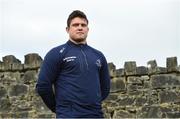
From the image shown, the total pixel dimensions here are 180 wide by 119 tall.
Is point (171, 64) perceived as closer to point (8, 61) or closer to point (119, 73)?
point (119, 73)

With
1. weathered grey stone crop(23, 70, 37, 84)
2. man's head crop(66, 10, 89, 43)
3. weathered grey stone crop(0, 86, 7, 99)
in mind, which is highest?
man's head crop(66, 10, 89, 43)

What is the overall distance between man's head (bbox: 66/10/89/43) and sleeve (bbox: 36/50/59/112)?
217mm

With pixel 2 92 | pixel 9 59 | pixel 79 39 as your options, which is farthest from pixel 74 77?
pixel 2 92

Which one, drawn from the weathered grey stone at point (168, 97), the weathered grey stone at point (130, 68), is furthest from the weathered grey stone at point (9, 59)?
the weathered grey stone at point (168, 97)

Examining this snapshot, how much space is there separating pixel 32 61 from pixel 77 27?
6.53 m

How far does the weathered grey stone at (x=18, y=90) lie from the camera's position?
10448 millimetres

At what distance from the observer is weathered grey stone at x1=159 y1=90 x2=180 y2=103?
31.7 feet

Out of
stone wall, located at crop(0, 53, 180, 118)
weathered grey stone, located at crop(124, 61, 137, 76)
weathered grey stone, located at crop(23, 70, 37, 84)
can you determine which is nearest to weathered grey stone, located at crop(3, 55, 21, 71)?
stone wall, located at crop(0, 53, 180, 118)

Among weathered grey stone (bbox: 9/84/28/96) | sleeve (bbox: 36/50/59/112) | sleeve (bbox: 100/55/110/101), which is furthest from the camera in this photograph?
weathered grey stone (bbox: 9/84/28/96)

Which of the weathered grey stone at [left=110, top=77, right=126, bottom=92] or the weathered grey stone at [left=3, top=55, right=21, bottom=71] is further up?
the weathered grey stone at [left=3, top=55, right=21, bottom=71]

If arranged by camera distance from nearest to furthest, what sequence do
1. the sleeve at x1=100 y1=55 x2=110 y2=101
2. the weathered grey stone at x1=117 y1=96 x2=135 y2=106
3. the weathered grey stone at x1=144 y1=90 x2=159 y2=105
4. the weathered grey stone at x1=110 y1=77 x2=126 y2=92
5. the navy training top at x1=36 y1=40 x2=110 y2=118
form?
the navy training top at x1=36 y1=40 x2=110 y2=118
the sleeve at x1=100 y1=55 x2=110 y2=101
the weathered grey stone at x1=144 y1=90 x2=159 y2=105
the weathered grey stone at x1=117 y1=96 x2=135 y2=106
the weathered grey stone at x1=110 y1=77 x2=126 y2=92

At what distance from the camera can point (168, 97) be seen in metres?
9.68

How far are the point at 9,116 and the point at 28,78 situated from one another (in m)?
0.89

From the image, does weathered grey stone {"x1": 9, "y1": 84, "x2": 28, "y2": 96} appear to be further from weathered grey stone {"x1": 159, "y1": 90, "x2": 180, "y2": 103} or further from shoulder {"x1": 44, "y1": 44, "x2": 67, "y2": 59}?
shoulder {"x1": 44, "y1": 44, "x2": 67, "y2": 59}
